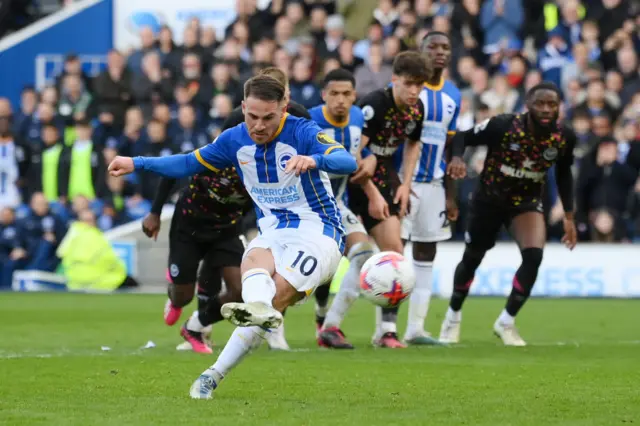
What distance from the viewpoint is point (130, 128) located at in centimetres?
2252

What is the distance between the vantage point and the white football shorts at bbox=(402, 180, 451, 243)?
40.4ft

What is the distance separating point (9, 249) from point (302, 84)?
558 cm

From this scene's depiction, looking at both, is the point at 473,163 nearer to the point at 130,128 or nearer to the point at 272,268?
the point at 130,128

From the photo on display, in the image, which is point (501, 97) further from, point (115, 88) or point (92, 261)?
point (115, 88)

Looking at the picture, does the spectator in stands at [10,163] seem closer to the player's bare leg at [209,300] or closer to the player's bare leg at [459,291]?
the player's bare leg at [209,300]

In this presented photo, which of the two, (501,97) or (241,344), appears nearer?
(241,344)

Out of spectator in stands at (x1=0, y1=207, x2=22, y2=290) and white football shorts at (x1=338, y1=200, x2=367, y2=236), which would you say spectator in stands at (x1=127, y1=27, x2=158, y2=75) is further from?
white football shorts at (x1=338, y1=200, x2=367, y2=236)

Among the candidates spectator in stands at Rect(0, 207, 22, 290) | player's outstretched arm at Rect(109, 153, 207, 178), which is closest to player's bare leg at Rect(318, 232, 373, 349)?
player's outstretched arm at Rect(109, 153, 207, 178)

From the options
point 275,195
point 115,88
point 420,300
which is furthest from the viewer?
point 115,88

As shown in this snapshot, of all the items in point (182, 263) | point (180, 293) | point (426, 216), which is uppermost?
point (426, 216)

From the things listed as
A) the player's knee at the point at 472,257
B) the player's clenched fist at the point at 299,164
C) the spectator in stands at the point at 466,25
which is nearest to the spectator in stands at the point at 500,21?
the spectator in stands at the point at 466,25

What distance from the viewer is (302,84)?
830 inches

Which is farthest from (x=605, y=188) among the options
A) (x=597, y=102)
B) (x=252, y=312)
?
(x=252, y=312)

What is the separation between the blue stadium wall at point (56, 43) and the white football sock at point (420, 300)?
15.9 metres
